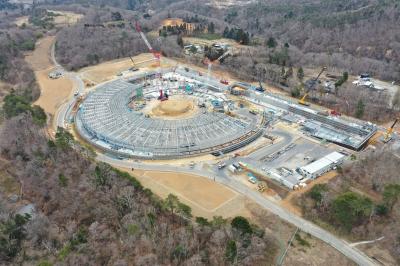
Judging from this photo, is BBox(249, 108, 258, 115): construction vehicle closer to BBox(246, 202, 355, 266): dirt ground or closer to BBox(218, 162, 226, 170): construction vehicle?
BBox(218, 162, 226, 170): construction vehicle

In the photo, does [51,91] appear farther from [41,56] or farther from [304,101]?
[304,101]

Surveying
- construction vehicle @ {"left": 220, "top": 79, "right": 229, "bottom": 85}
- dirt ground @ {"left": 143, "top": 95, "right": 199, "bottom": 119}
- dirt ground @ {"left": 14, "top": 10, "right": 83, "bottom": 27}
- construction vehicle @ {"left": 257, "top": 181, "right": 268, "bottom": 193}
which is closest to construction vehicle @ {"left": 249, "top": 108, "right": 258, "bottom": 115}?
dirt ground @ {"left": 143, "top": 95, "right": 199, "bottom": 119}

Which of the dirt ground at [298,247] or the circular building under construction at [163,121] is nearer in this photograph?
the dirt ground at [298,247]

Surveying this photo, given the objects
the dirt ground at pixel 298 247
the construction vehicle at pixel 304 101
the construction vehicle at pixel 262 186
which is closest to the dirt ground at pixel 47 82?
the construction vehicle at pixel 262 186

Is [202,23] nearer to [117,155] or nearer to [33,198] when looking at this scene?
[117,155]

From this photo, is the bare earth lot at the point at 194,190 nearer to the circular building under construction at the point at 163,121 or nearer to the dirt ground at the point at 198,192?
the dirt ground at the point at 198,192
